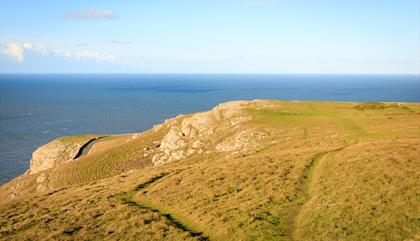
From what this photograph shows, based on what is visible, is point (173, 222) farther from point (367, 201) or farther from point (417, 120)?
point (417, 120)

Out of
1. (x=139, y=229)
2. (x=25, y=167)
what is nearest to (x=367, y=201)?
(x=139, y=229)

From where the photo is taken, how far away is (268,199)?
98.2 feet

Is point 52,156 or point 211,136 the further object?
point 52,156

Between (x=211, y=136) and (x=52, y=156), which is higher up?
(x=211, y=136)

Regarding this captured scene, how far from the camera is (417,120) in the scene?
175 ft

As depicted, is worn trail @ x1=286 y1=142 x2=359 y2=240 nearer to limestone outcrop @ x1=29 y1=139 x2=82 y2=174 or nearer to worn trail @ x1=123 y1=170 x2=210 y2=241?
worn trail @ x1=123 y1=170 x2=210 y2=241

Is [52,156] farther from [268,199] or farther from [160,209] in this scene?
[268,199]

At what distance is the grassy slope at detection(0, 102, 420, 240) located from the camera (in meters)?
24.9

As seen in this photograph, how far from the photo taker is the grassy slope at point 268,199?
2491cm

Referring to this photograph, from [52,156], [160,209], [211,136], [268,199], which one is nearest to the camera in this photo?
[268,199]

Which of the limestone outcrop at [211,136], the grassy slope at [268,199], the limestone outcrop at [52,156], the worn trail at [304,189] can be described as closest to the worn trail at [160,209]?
the grassy slope at [268,199]

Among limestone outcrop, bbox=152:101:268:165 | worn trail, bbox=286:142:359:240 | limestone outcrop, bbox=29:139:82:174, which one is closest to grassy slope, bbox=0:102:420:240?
worn trail, bbox=286:142:359:240

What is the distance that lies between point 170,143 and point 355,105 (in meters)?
39.9

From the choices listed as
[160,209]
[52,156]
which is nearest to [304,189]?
[160,209]
